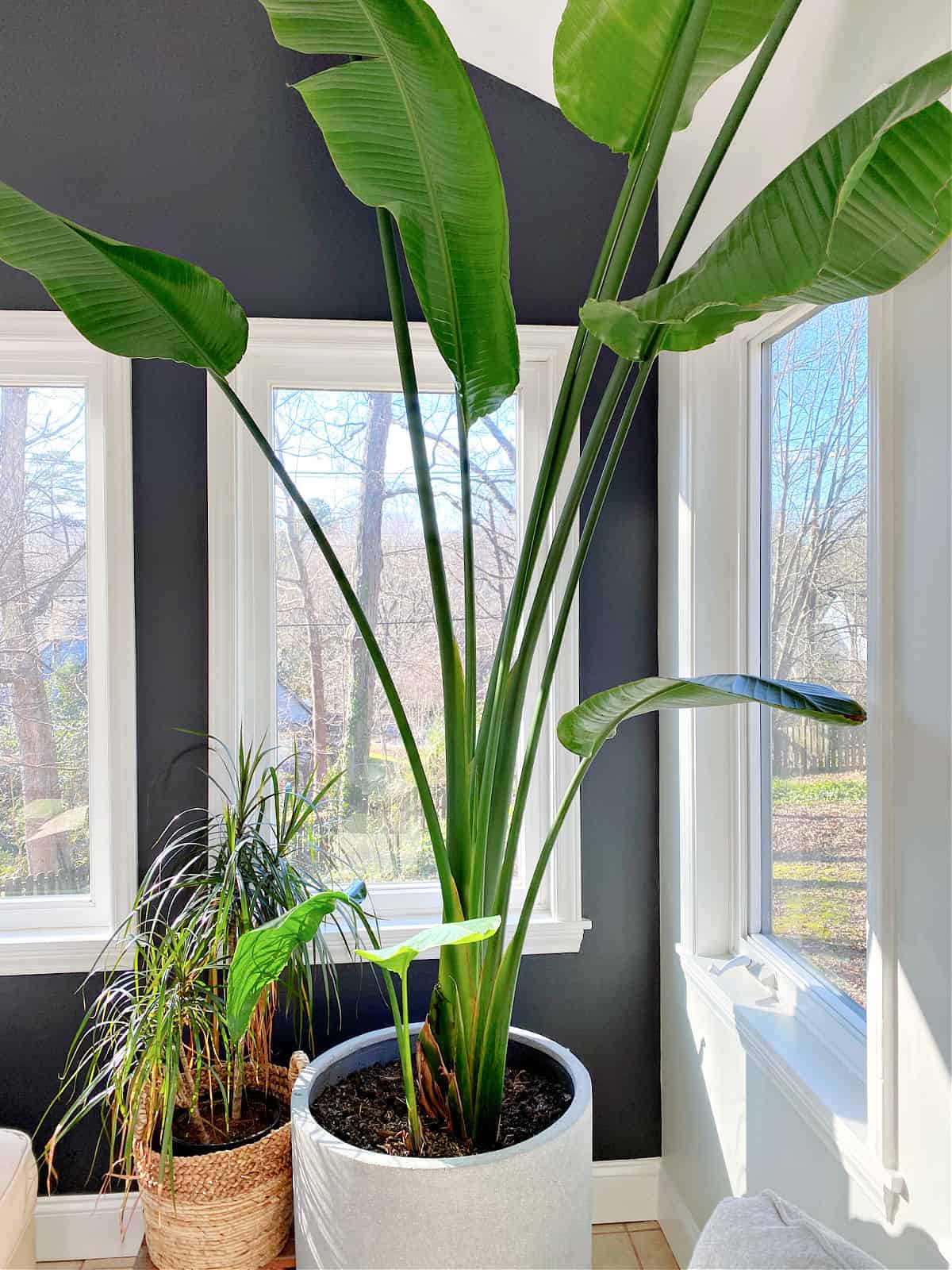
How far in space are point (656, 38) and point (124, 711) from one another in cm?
160

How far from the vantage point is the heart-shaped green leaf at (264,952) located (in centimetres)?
124

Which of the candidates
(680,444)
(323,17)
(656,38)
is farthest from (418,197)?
(680,444)

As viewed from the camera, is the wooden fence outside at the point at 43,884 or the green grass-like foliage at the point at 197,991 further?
the wooden fence outside at the point at 43,884

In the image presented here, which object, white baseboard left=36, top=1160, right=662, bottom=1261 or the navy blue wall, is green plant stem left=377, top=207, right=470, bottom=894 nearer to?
the navy blue wall

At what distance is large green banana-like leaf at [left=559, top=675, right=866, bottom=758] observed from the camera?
3.37 ft

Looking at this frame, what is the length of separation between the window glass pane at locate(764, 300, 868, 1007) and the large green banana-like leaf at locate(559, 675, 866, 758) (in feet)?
1.23

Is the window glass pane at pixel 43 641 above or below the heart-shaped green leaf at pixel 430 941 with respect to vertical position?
above

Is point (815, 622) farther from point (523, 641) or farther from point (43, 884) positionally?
point (43, 884)

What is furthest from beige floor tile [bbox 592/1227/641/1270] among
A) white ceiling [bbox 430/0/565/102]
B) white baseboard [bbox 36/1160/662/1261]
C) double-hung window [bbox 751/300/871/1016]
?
white ceiling [bbox 430/0/565/102]

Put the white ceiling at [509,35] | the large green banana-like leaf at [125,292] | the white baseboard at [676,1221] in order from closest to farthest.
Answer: the large green banana-like leaf at [125,292] → the white ceiling at [509,35] → the white baseboard at [676,1221]

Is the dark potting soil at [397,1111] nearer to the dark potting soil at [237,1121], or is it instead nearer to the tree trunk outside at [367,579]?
the dark potting soil at [237,1121]

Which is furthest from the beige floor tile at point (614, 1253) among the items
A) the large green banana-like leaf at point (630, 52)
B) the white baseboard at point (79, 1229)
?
the large green banana-like leaf at point (630, 52)

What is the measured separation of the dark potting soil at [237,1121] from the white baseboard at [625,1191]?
815 millimetres

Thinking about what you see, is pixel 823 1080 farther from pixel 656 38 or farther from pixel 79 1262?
pixel 79 1262
